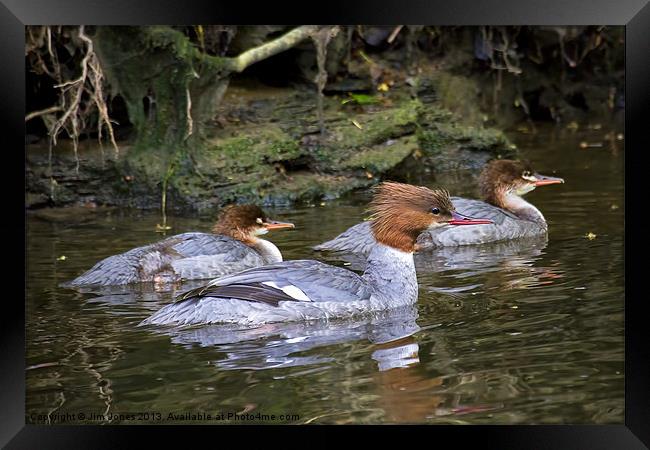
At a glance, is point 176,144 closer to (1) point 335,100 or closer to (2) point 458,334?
(1) point 335,100

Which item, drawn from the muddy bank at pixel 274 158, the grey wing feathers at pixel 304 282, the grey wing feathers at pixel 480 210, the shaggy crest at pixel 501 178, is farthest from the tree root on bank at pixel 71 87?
the shaggy crest at pixel 501 178

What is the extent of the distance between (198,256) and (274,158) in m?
3.25

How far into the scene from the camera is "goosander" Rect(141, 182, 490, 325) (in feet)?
22.5

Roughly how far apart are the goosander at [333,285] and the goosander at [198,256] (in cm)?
148

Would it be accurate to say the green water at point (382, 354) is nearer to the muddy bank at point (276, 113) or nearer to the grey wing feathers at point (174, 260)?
the grey wing feathers at point (174, 260)

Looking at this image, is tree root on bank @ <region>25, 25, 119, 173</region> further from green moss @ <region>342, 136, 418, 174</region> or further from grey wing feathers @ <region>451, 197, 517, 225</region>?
grey wing feathers @ <region>451, 197, 517, 225</region>

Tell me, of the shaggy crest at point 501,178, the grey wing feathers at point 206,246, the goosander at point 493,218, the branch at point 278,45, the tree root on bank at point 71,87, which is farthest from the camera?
the branch at point 278,45

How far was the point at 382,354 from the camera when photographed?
619cm

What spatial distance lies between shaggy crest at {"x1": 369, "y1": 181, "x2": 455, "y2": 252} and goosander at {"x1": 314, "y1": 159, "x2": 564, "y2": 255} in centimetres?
119

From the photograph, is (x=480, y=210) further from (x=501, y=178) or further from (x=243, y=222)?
(x=243, y=222)

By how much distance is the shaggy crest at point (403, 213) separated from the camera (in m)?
7.46

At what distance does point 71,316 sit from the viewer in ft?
23.7

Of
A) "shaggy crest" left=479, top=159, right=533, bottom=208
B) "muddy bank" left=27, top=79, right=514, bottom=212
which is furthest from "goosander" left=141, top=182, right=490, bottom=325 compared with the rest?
"muddy bank" left=27, top=79, right=514, bottom=212
